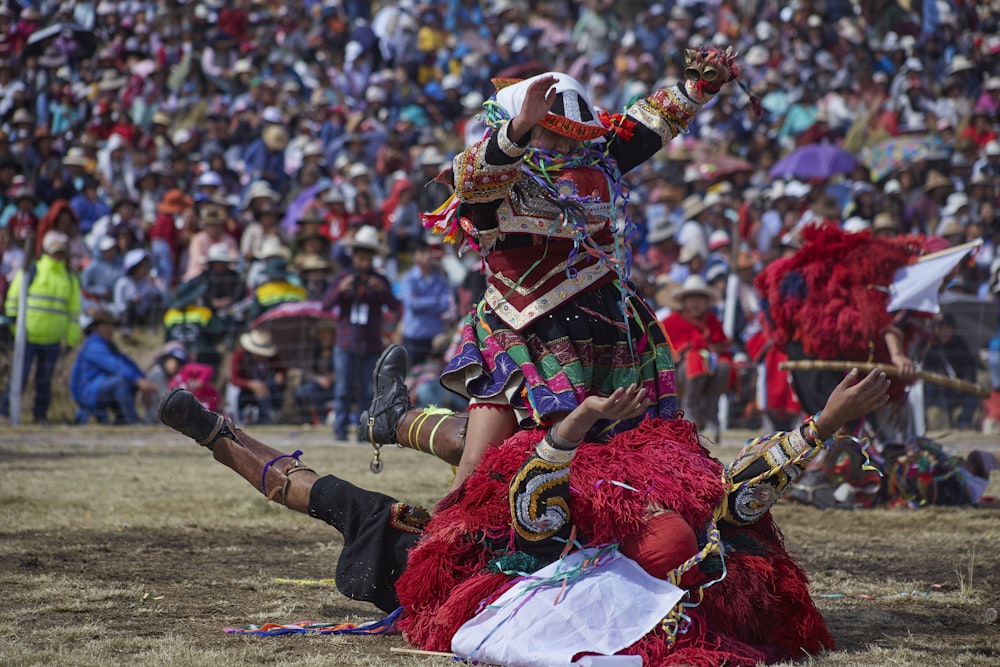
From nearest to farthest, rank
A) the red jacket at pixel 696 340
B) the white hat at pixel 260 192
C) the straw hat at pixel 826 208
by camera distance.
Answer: the red jacket at pixel 696 340, the straw hat at pixel 826 208, the white hat at pixel 260 192

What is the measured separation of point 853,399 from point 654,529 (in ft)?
2.37

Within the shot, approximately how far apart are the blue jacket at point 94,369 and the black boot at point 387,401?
8398 mm

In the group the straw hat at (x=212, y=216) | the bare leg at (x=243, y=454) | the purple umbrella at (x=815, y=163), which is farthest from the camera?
the purple umbrella at (x=815, y=163)

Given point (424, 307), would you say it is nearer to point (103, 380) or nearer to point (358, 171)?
point (358, 171)

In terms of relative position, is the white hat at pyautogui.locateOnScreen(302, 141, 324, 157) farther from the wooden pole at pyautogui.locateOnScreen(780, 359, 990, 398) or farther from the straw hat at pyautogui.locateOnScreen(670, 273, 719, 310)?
the wooden pole at pyautogui.locateOnScreen(780, 359, 990, 398)

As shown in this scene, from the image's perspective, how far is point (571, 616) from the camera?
3670mm

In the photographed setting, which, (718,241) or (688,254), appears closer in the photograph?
(688,254)

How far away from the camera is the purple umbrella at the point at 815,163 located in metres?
15.7

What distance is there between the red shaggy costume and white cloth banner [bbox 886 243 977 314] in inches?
2.4

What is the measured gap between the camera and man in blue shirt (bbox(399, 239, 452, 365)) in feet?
43.7

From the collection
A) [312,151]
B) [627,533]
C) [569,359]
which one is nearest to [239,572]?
[569,359]

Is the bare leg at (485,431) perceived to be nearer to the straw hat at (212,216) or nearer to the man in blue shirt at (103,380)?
the man in blue shirt at (103,380)

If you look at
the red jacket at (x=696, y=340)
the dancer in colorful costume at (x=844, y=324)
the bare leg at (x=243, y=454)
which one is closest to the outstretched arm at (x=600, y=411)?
the bare leg at (x=243, y=454)

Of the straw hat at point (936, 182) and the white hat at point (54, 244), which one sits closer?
the white hat at point (54, 244)
